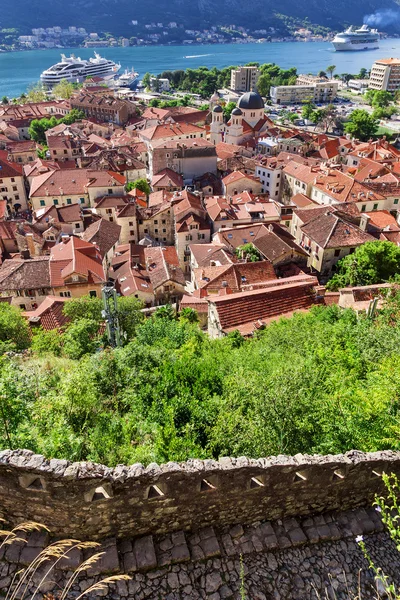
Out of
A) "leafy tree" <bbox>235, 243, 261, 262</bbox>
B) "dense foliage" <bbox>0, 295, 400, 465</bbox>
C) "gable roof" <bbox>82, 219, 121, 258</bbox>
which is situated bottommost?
"gable roof" <bbox>82, 219, 121, 258</bbox>

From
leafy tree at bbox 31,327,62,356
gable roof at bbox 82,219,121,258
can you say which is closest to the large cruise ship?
gable roof at bbox 82,219,121,258

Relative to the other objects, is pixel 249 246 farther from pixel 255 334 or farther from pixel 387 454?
pixel 387 454

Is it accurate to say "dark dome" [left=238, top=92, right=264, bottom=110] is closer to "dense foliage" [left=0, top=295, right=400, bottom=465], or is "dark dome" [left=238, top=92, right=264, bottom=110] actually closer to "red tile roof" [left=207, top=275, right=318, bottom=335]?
"red tile roof" [left=207, top=275, right=318, bottom=335]

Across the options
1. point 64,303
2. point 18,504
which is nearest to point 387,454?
point 18,504

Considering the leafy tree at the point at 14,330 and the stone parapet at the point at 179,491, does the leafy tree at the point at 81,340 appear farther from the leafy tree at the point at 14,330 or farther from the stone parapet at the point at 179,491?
the stone parapet at the point at 179,491

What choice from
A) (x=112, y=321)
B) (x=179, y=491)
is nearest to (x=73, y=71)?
(x=112, y=321)

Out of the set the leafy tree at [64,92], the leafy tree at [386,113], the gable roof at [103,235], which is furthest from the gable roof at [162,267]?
the leafy tree at [64,92]
